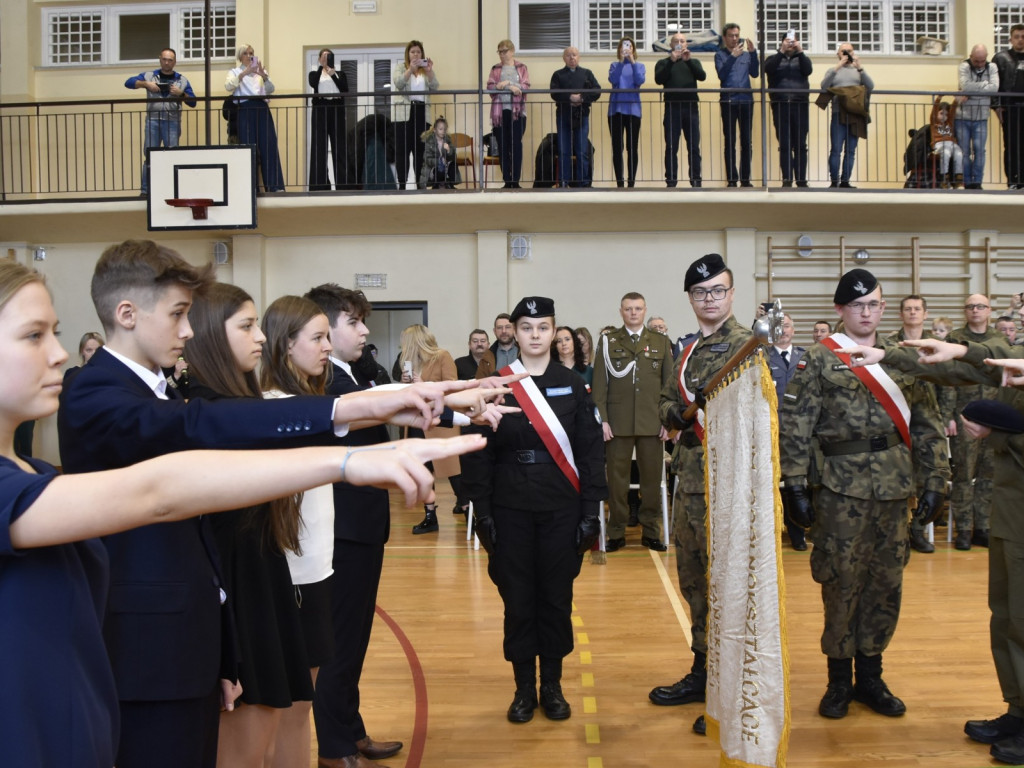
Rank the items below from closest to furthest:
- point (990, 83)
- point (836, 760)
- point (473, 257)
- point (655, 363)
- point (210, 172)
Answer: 1. point (836, 760)
2. point (655, 363)
3. point (210, 172)
4. point (990, 83)
5. point (473, 257)

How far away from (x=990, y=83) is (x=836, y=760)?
33.1ft

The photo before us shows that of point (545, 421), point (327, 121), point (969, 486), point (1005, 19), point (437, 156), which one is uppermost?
point (1005, 19)

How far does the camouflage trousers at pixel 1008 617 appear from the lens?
3303mm

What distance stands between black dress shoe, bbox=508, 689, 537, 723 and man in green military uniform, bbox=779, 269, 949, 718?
1.24 m

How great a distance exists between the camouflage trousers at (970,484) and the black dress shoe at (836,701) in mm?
3943

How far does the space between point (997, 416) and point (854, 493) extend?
702mm

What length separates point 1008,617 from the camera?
11.2ft

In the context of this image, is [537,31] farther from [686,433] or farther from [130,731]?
[130,731]

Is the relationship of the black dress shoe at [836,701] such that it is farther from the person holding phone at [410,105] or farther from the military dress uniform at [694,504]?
the person holding phone at [410,105]

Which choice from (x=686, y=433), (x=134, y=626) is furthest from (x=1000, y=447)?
(x=134, y=626)

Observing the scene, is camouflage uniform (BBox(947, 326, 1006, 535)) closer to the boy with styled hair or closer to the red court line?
the red court line

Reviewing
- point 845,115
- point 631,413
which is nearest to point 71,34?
point 631,413

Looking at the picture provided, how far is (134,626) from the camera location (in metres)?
1.72

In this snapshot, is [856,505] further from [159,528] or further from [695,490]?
[159,528]
